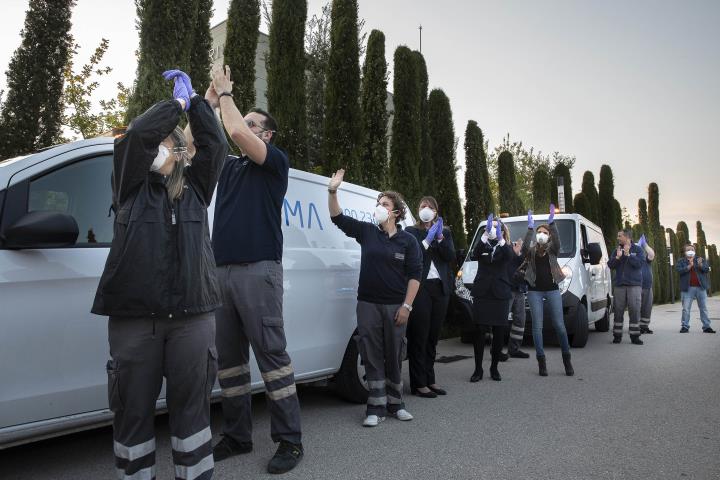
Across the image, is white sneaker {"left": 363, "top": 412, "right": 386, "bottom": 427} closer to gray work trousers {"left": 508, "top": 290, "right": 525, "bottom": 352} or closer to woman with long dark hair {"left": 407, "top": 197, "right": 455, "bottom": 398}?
woman with long dark hair {"left": 407, "top": 197, "right": 455, "bottom": 398}

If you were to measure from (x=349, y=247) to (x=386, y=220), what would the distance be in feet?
1.70

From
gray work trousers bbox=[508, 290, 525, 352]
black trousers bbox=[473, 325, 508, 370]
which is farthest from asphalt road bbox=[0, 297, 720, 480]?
gray work trousers bbox=[508, 290, 525, 352]

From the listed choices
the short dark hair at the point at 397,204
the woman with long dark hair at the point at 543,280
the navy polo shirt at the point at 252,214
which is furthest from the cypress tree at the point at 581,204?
the navy polo shirt at the point at 252,214

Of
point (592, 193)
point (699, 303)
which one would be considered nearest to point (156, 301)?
point (699, 303)

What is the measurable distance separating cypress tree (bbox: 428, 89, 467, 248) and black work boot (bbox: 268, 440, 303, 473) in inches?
419

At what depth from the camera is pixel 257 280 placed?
341 centimetres

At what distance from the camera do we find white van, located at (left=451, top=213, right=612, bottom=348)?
360 inches

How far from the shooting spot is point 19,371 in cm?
285

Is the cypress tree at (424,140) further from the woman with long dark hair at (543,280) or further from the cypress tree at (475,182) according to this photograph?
the woman with long dark hair at (543,280)

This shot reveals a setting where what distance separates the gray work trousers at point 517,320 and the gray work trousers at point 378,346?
175 inches

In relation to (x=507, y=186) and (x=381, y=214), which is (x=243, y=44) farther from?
(x=507, y=186)

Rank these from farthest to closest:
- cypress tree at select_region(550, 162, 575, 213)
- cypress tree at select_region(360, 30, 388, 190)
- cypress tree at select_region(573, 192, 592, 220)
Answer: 1. cypress tree at select_region(573, 192, 592, 220)
2. cypress tree at select_region(550, 162, 575, 213)
3. cypress tree at select_region(360, 30, 388, 190)

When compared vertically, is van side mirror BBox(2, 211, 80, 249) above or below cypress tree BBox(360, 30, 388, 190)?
below

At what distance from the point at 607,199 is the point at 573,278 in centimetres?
2518
